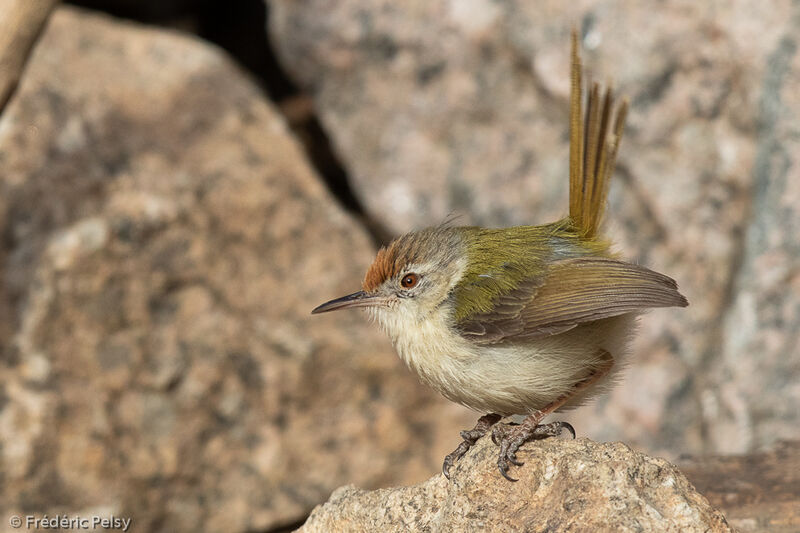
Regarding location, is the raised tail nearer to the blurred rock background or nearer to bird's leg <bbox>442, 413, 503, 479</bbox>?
bird's leg <bbox>442, 413, 503, 479</bbox>

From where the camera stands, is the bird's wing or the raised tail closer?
the bird's wing

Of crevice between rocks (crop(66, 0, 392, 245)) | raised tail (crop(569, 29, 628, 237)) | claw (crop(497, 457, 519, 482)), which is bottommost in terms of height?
crevice between rocks (crop(66, 0, 392, 245))

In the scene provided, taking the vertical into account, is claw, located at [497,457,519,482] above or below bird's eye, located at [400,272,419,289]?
below

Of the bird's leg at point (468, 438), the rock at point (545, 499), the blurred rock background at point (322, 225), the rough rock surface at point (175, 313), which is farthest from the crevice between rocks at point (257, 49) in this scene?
the rock at point (545, 499)

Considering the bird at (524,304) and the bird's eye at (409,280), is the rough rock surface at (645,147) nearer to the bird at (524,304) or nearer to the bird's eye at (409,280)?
the bird at (524,304)

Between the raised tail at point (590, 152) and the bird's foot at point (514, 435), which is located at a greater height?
the raised tail at point (590, 152)

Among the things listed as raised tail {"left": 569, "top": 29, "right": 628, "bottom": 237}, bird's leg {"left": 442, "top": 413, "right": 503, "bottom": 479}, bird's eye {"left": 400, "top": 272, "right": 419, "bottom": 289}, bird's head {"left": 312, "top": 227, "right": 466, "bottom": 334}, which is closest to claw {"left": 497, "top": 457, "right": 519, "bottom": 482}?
bird's leg {"left": 442, "top": 413, "right": 503, "bottom": 479}

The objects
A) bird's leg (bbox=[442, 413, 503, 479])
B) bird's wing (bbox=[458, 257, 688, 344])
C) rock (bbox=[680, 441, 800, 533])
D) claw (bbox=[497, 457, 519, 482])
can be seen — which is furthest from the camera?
rock (bbox=[680, 441, 800, 533])
